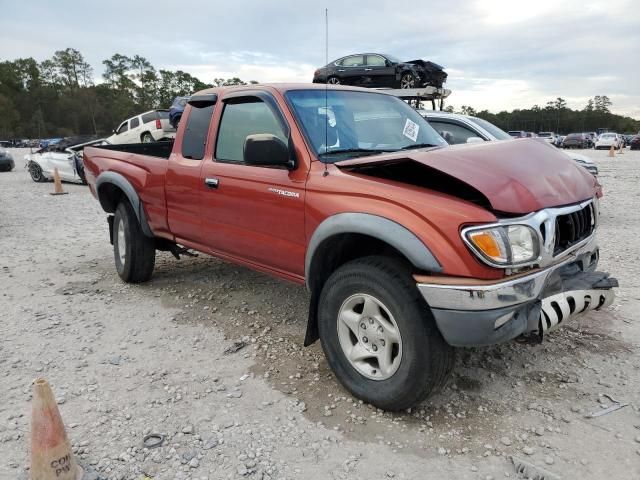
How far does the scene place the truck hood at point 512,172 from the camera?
2.61m

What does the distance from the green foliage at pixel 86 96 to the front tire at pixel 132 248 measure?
3731 inches

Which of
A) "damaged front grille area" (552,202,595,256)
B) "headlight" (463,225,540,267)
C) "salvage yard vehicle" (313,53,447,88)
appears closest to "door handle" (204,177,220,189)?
"headlight" (463,225,540,267)

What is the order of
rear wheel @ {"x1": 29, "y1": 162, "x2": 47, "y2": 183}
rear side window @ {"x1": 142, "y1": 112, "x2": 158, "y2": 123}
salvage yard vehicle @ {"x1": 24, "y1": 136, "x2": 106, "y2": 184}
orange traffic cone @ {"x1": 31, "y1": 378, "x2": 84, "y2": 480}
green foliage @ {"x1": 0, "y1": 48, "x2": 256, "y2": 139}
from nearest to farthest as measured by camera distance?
1. orange traffic cone @ {"x1": 31, "y1": 378, "x2": 84, "y2": 480}
2. salvage yard vehicle @ {"x1": 24, "y1": 136, "x2": 106, "y2": 184}
3. rear wheel @ {"x1": 29, "y1": 162, "x2": 47, "y2": 183}
4. rear side window @ {"x1": 142, "y1": 112, "x2": 158, "y2": 123}
5. green foliage @ {"x1": 0, "y1": 48, "x2": 256, "y2": 139}

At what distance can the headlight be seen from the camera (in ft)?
8.12

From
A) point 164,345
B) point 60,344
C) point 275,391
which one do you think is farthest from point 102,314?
point 275,391

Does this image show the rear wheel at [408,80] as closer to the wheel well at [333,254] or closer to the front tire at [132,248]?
the front tire at [132,248]

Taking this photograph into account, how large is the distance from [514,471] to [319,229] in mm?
1665

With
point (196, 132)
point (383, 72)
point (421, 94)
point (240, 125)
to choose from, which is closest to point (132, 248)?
point (196, 132)

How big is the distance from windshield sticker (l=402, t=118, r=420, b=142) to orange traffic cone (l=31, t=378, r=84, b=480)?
2.91m

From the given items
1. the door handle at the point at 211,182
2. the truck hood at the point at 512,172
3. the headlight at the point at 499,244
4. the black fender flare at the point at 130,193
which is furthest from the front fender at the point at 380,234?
the black fender flare at the point at 130,193

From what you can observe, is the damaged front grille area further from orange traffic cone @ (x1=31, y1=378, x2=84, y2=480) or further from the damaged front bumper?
orange traffic cone @ (x1=31, y1=378, x2=84, y2=480)

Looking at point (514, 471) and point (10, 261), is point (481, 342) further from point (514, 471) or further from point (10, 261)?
point (10, 261)

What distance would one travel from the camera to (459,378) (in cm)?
334

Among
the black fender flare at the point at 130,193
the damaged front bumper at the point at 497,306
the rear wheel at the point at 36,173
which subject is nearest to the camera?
the damaged front bumper at the point at 497,306
